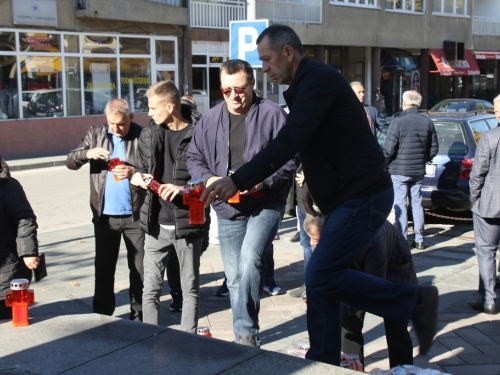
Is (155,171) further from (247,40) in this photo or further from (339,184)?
(247,40)

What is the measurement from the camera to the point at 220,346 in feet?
14.0

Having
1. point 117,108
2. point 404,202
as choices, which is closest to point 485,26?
point 404,202

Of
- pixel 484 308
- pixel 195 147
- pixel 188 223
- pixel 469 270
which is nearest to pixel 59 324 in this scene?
pixel 188 223

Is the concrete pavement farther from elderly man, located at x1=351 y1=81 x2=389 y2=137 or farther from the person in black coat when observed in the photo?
elderly man, located at x1=351 y1=81 x2=389 y2=137

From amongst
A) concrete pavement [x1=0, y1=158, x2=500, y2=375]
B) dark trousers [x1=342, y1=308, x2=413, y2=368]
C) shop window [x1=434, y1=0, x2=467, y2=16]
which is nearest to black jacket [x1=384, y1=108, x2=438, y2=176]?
concrete pavement [x1=0, y1=158, x2=500, y2=375]

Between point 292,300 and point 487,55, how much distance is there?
129ft

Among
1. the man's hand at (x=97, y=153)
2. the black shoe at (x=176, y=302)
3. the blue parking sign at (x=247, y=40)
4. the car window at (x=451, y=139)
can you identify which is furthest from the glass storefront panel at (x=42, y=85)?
the man's hand at (x=97, y=153)

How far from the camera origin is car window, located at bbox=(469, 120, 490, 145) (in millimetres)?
10096

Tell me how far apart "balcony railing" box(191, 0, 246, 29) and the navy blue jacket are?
23.2 metres

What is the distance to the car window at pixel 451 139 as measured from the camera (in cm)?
995

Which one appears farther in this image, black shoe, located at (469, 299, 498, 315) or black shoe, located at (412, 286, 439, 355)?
black shoe, located at (469, 299, 498, 315)

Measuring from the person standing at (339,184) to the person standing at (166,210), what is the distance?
4.59ft

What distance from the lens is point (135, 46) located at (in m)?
24.9

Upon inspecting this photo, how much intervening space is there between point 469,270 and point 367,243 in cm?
435
